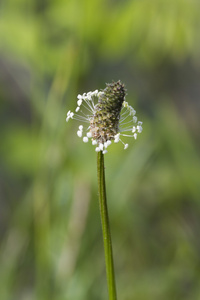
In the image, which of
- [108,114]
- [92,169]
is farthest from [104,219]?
[92,169]

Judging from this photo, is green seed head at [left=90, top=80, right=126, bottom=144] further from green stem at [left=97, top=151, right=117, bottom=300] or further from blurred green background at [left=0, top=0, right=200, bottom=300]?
blurred green background at [left=0, top=0, right=200, bottom=300]

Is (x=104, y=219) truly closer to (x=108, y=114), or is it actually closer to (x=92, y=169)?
(x=108, y=114)

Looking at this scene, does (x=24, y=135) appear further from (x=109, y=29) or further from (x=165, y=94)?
(x=165, y=94)

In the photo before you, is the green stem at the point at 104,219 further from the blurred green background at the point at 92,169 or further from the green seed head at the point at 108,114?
the blurred green background at the point at 92,169

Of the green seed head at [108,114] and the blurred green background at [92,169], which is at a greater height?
the blurred green background at [92,169]

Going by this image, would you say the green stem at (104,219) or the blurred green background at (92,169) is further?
the blurred green background at (92,169)

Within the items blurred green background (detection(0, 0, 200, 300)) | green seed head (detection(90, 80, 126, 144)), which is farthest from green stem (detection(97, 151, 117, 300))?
blurred green background (detection(0, 0, 200, 300))

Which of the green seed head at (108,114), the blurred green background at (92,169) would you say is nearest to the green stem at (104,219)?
the green seed head at (108,114)
